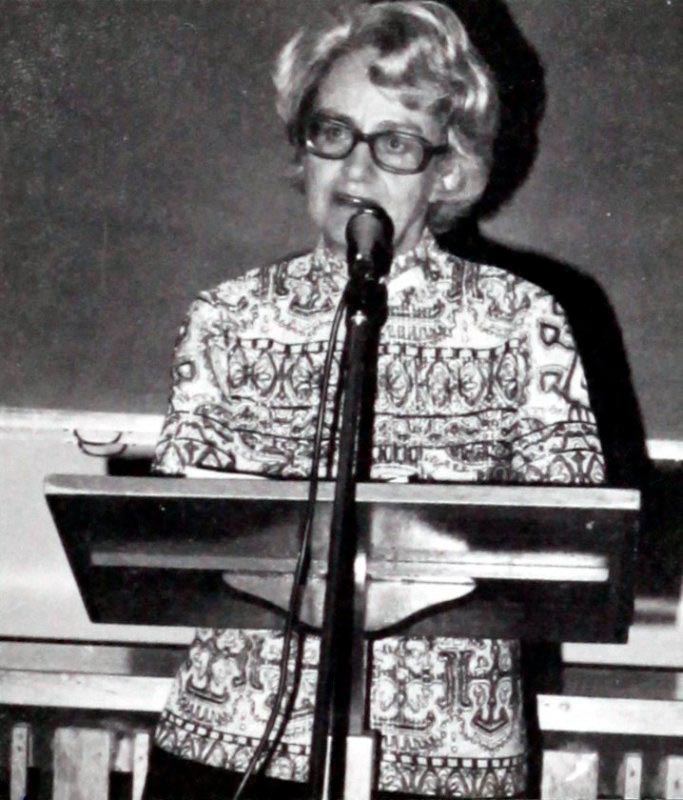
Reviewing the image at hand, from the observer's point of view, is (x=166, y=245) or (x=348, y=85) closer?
(x=348, y=85)

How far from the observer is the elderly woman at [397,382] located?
1.64m

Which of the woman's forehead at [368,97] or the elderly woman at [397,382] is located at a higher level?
the woman's forehead at [368,97]

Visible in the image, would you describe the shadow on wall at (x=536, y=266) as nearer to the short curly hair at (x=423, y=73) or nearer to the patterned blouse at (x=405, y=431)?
the short curly hair at (x=423, y=73)

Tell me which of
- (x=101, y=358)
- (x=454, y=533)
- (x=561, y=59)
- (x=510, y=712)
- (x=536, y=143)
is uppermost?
(x=561, y=59)

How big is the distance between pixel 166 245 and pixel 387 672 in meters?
1.44

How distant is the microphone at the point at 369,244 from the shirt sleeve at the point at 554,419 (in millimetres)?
481

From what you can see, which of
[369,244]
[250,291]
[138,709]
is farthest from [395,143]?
[138,709]

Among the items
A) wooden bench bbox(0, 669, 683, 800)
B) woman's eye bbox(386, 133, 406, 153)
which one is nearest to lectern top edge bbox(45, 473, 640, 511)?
woman's eye bbox(386, 133, 406, 153)

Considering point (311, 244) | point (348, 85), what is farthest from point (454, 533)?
point (311, 244)

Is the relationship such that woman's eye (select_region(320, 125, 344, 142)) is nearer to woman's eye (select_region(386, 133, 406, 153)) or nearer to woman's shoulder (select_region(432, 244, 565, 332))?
woman's eye (select_region(386, 133, 406, 153))

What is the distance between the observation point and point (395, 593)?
1.23m

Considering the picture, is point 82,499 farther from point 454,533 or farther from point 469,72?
point 469,72

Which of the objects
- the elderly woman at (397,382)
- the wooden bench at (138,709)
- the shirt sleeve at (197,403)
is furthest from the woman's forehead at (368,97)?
the wooden bench at (138,709)

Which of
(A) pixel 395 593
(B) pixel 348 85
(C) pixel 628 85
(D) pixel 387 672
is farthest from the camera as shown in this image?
(C) pixel 628 85
